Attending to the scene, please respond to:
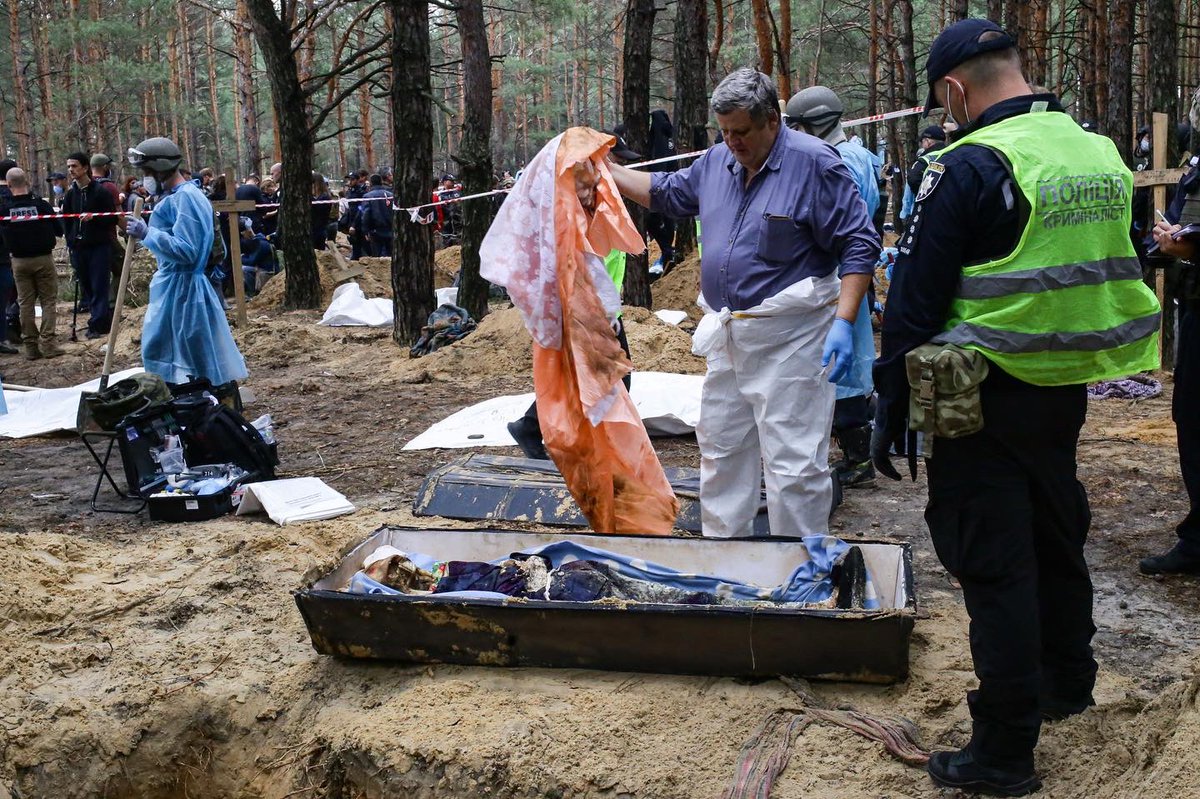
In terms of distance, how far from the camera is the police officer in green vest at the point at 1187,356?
14.1 feet

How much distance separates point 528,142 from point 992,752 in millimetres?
53948

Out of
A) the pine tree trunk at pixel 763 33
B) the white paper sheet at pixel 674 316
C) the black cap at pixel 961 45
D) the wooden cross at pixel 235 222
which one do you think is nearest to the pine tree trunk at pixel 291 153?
the wooden cross at pixel 235 222

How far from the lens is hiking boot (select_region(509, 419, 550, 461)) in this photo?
19.3 feet

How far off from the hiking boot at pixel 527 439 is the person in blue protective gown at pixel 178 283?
2151 mm

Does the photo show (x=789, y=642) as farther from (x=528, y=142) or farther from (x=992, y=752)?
(x=528, y=142)

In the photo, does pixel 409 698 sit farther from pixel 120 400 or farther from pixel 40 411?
pixel 40 411

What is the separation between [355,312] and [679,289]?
3.86m

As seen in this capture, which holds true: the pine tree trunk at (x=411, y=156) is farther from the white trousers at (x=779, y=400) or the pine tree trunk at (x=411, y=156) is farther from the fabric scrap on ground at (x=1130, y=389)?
the white trousers at (x=779, y=400)

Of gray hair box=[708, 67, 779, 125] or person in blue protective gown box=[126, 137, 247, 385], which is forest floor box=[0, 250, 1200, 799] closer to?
person in blue protective gown box=[126, 137, 247, 385]

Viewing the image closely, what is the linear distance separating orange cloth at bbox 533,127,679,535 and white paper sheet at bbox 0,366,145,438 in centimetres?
477

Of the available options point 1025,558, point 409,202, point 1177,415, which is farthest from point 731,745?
point 409,202

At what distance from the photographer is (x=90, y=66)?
93.4 feet

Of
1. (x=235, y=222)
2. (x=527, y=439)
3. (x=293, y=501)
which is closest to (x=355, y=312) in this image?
(x=235, y=222)

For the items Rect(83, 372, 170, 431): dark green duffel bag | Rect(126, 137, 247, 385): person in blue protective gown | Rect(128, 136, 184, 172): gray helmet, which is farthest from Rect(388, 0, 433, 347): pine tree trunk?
Rect(83, 372, 170, 431): dark green duffel bag
